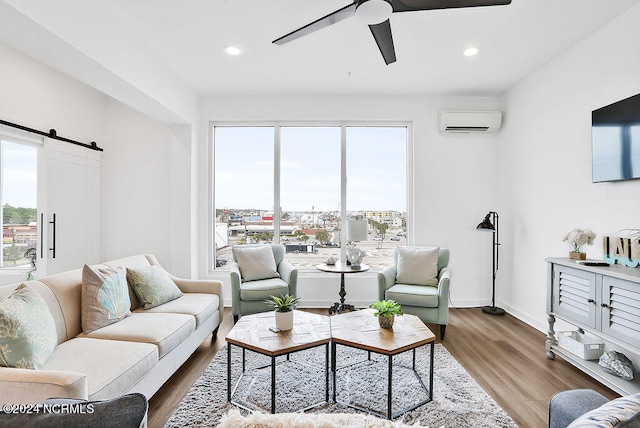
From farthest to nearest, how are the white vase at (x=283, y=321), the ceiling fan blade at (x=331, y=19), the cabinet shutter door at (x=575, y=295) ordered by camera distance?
the cabinet shutter door at (x=575, y=295), the white vase at (x=283, y=321), the ceiling fan blade at (x=331, y=19)

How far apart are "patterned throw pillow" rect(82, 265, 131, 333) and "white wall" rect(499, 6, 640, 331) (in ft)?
12.7

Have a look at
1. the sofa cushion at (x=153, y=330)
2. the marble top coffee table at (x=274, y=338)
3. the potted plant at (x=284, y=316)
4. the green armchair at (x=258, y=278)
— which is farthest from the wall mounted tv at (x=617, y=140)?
the sofa cushion at (x=153, y=330)

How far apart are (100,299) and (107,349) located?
0.51 metres

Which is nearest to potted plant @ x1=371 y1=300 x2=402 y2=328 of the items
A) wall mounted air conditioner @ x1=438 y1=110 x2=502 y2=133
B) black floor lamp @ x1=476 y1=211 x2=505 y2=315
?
black floor lamp @ x1=476 y1=211 x2=505 y2=315

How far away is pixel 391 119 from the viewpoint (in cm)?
453

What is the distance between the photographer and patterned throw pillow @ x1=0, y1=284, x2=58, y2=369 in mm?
1615

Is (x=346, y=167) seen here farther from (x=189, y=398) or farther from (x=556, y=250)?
(x=189, y=398)

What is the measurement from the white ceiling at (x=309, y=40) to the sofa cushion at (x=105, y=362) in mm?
1909

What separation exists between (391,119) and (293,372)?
3.35m

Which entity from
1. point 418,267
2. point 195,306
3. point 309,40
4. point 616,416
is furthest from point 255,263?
point 616,416

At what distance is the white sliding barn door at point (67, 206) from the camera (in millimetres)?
3656

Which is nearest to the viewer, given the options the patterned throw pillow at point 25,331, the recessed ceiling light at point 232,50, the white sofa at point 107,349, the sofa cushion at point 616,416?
the sofa cushion at point 616,416

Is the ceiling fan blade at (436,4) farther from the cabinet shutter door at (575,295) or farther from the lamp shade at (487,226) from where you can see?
the lamp shade at (487,226)

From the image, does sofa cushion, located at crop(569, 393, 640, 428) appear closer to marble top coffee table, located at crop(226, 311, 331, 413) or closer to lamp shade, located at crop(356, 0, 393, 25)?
marble top coffee table, located at crop(226, 311, 331, 413)
